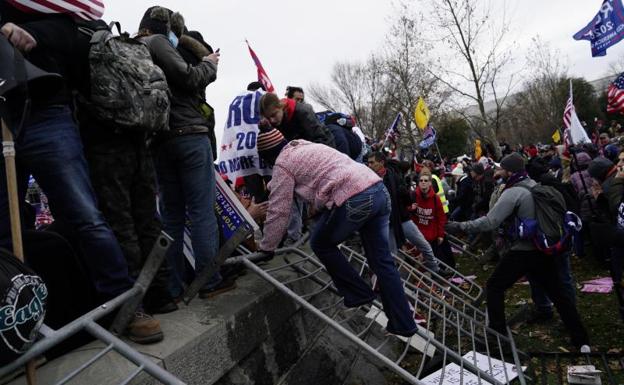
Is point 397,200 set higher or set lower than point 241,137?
lower

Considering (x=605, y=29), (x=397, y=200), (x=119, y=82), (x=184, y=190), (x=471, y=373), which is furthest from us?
(x=605, y=29)

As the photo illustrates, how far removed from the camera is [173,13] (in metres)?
3.72

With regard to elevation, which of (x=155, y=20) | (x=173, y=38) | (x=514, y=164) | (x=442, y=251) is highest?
(x=155, y=20)

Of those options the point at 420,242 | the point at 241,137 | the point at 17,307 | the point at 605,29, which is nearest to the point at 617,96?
the point at 605,29

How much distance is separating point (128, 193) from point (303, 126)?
2451 millimetres

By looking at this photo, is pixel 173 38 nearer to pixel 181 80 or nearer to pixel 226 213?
pixel 181 80

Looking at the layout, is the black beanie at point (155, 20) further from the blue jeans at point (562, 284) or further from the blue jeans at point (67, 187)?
the blue jeans at point (562, 284)

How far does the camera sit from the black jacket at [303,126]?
16.8ft

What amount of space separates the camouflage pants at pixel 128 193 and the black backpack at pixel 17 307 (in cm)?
110

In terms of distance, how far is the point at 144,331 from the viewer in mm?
2557

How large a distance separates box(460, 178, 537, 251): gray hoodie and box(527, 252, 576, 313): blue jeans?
38 cm

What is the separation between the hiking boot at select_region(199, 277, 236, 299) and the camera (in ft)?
11.4

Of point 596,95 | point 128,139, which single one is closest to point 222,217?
point 128,139

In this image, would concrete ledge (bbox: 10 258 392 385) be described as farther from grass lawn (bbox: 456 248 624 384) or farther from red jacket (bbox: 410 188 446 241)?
red jacket (bbox: 410 188 446 241)
